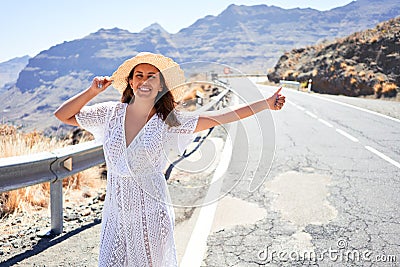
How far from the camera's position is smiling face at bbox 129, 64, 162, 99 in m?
2.52

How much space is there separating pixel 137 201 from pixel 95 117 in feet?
2.04

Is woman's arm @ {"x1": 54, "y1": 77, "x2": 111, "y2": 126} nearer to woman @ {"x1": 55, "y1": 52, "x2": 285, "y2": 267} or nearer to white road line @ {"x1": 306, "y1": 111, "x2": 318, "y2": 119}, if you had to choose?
woman @ {"x1": 55, "y1": 52, "x2": 285, "y2": 267}

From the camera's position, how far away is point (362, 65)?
95.0 ft

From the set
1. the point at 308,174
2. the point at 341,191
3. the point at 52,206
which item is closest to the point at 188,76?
the point at 52,206

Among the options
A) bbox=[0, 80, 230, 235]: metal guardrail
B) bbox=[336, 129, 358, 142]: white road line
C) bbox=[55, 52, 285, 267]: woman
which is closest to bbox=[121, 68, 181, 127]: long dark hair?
bbox=[55, 52, 285, 267]: woman

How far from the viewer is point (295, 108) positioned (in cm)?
1712

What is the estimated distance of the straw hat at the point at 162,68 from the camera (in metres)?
2.63

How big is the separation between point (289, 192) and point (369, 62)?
85.8 feet

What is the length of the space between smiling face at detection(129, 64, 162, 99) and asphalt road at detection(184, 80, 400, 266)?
66cm

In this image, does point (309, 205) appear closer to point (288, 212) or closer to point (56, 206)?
point (288, 212)

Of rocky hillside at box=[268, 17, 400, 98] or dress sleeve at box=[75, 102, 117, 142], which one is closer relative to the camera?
dress sleeve at box=[75, 102, 117, 142]

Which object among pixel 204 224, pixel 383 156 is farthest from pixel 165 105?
Answer: pixel 383 156

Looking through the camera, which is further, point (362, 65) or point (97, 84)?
point (362, 65)

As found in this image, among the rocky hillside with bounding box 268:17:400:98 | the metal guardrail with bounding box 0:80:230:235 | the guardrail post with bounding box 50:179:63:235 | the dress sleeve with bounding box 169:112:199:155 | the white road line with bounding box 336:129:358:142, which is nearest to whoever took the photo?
the dress sleeve with bounding box 169:112:199:155
